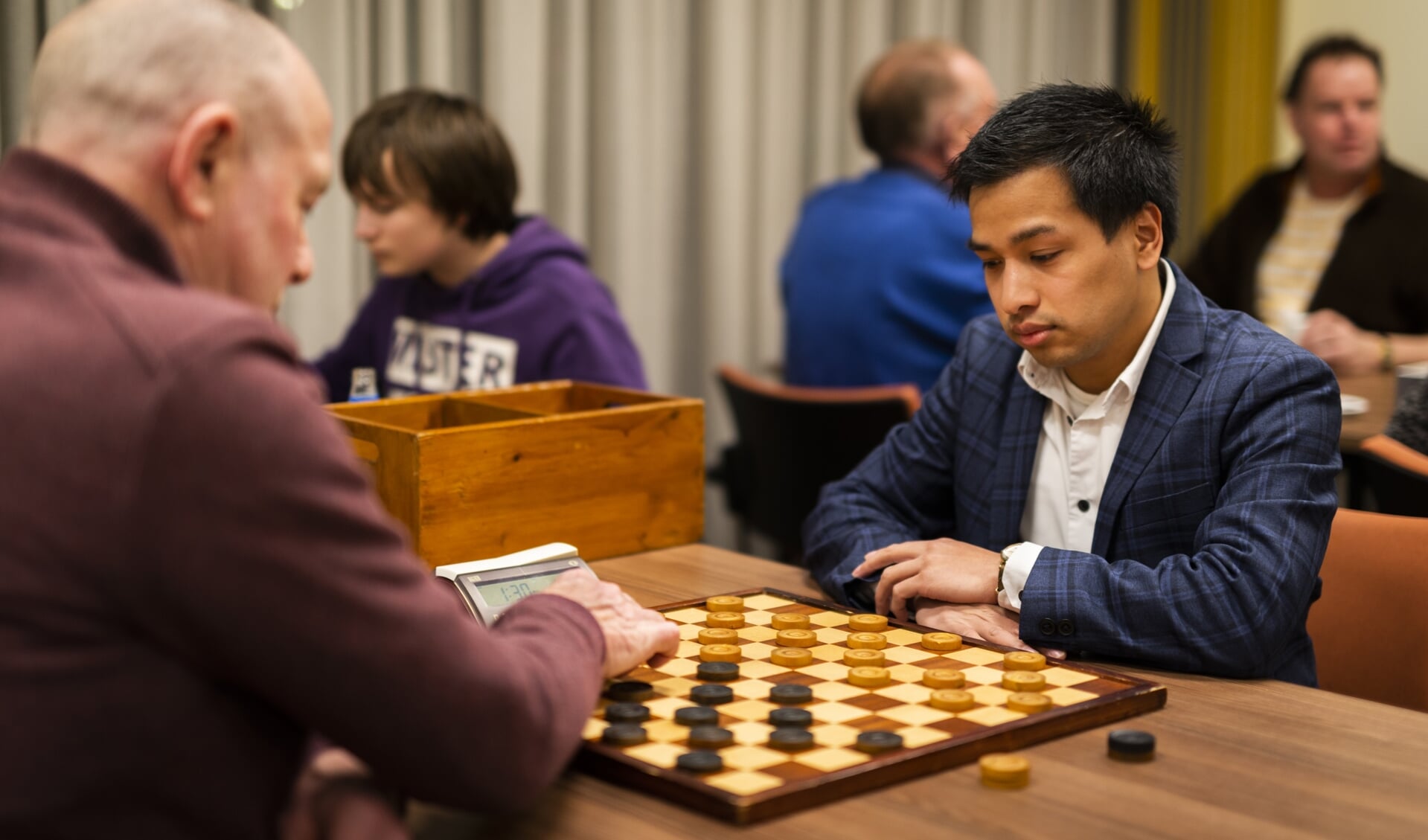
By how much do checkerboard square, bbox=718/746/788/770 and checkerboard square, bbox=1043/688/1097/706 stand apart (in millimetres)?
284

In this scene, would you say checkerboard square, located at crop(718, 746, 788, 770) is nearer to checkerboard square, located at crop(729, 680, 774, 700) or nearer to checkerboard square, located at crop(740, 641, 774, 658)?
checkerboard square, located at crop(729, 680, 774, 700)

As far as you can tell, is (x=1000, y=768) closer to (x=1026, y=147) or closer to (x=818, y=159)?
(x=1026, y=147)


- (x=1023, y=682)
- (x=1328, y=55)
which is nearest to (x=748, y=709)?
(x=1023, y=682)

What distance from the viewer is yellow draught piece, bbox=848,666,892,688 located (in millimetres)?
1275

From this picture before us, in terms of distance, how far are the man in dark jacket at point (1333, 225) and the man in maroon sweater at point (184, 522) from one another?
3143 millimetres

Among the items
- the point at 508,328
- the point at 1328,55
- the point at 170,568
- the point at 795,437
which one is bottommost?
the point at 795,437

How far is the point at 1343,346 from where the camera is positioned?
3.27m

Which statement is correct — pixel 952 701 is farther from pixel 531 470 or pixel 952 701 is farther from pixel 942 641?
pixel 531 470

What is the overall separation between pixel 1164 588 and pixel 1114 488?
9.3 inches

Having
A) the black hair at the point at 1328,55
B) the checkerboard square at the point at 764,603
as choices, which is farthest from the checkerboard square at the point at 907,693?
the black hair at the point at 1328,55

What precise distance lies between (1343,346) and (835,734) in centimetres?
255

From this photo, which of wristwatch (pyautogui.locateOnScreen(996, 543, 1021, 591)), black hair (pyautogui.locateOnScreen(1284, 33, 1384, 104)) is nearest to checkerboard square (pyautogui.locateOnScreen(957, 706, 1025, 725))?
wristwatch (pyautogui.locateOnScreen(996, 543, 1021, 591))

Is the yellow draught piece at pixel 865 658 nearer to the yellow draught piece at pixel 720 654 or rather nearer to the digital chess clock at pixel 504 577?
the yellow draught piece at pixel 720 654

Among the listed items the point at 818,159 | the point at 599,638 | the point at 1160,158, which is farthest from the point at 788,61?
the point at 599,638
